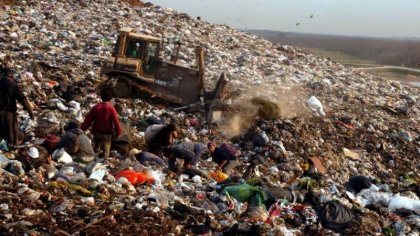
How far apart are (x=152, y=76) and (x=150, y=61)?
1.07 ft

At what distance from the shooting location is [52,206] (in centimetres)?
518

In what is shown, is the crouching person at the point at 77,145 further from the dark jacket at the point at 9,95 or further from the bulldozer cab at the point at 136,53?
the bulldozer cab at the point at 136,53

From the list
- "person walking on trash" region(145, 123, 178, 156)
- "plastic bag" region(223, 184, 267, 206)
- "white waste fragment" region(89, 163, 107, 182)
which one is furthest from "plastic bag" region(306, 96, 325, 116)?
"white waste fragment" region(89, 163, 107, 182)

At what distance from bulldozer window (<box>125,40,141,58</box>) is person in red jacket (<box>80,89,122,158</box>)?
4.09m

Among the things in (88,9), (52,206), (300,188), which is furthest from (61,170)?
(88,9)

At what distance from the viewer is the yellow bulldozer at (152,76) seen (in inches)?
428

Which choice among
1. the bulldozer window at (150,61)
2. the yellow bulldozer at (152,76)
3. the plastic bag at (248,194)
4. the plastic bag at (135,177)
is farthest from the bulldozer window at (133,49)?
the plastic bag at (248,194)

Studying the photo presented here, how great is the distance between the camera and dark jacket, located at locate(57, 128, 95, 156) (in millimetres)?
6742

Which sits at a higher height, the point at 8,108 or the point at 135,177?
the point at 8,108

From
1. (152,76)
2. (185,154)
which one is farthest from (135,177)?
(152,76)

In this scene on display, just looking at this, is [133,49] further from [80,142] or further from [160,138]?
[80,142]

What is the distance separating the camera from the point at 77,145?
6.79 metres

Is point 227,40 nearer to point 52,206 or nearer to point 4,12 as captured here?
point 4,12

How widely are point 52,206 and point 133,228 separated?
86 centimetres
